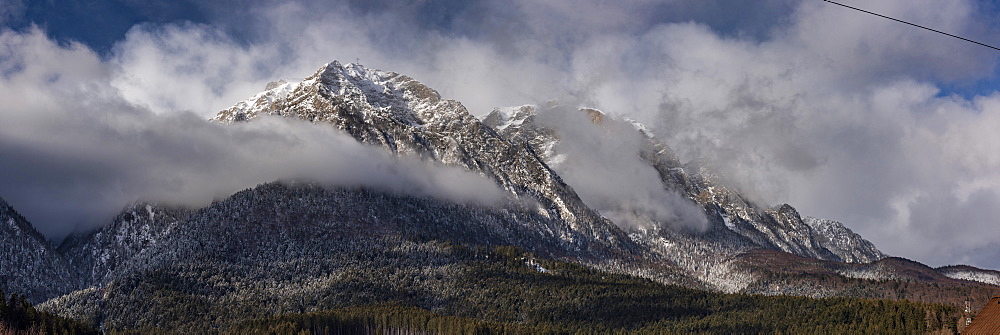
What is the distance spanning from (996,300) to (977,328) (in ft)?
17.5

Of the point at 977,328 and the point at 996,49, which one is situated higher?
the point at 996,49

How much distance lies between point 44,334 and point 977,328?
177168mm

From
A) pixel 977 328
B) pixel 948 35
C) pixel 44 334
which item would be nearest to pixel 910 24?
pixel 948 35

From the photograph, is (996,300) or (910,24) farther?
(996,300)

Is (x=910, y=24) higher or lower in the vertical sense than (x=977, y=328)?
higher

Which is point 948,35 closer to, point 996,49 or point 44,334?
point 996,49

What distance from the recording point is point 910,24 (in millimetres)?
65688

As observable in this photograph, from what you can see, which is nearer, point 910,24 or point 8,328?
point 910,24

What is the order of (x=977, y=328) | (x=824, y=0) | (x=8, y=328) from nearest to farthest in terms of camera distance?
(x=824, y=0)
(x=977, y=328)
(x=8, y=328)

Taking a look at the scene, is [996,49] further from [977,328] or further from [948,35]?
[977,328]

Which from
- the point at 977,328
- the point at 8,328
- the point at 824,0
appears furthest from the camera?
the point at 8,328

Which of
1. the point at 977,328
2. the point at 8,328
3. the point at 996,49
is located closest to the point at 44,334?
the point at 8,328

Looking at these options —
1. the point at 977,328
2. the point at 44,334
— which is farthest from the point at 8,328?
the point at 977,328

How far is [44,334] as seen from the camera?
199250mm
